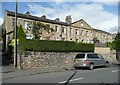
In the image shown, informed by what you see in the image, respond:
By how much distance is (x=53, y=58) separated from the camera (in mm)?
25984

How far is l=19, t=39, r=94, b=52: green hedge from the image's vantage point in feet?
76.5

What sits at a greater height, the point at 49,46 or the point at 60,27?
the point at 60,27

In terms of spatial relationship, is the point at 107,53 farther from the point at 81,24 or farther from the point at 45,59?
the point at 81,24

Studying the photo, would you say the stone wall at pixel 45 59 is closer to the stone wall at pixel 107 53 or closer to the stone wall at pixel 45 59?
the stone wall at pixel 45 59

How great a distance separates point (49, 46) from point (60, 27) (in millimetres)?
28488

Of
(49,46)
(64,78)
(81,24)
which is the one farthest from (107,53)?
(64,78)

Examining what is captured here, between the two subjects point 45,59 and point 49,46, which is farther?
point 49,46

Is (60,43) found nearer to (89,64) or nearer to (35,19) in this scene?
(89,64)

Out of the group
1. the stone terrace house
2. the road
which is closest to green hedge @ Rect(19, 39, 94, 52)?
the road

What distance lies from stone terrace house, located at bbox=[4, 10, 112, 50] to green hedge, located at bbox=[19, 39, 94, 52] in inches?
499

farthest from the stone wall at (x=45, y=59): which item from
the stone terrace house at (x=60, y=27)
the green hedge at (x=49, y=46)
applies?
the stone terrace house at (x=60, y=27)

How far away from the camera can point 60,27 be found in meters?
54.2

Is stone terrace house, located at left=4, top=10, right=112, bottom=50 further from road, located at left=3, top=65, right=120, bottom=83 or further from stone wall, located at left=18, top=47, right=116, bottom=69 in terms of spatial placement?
road, located at left=3, top=65, right=120, bottom=83

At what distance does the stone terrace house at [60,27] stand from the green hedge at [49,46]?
12680 mm
